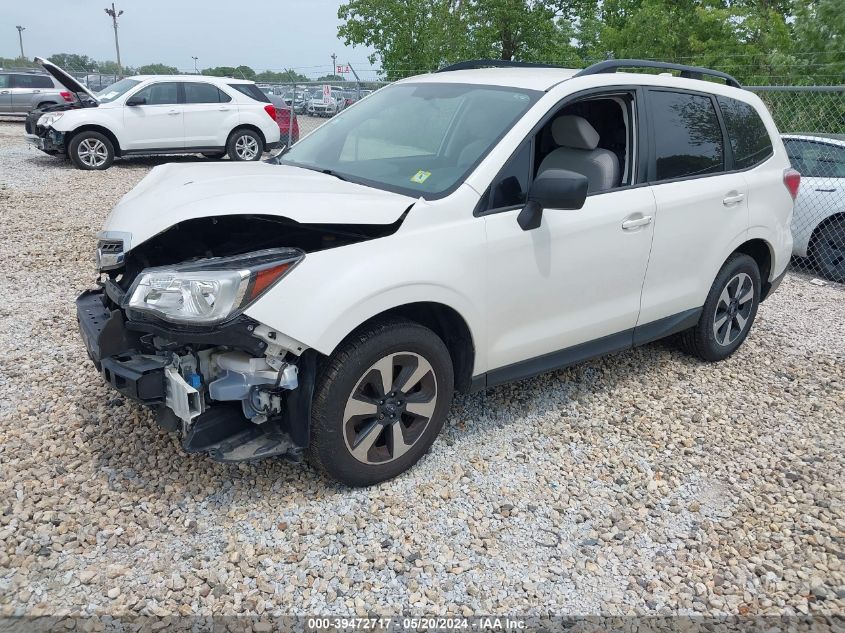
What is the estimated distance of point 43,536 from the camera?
295cm

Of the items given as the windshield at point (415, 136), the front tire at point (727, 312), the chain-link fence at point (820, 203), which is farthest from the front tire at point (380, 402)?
the chain-link fence at point (820, 203)

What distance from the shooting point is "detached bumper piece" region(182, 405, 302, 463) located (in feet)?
9.55

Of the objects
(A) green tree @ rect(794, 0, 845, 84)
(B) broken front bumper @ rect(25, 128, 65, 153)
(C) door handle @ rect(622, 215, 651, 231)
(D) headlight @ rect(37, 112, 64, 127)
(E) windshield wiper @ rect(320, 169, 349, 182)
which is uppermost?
(A) green tree @ rect(794, 0, 845, 84)

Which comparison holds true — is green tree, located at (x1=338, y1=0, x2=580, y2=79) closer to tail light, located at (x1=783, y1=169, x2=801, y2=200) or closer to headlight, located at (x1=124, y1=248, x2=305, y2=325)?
tail light, located at (x1=783, y1=169, x2=801, y2=200)

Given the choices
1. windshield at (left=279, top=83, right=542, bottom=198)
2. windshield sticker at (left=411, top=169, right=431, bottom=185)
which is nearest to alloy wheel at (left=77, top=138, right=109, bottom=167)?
windshield at (left=279, top=83, right=542, bottom=198)

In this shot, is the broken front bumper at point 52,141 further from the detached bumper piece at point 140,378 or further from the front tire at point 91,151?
the detached bumper piece at point 140,378

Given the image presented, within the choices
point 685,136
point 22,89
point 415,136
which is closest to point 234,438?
point 415,136

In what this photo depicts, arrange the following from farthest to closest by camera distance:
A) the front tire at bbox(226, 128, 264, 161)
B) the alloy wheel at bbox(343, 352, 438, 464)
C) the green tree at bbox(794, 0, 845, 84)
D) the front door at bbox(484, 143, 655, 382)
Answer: the green tree at bbox(794, 0, 845, 84), the front tire at bbox(226, 128, 264, 161), the front door at bbox(484, 143, 655, 382), the alloy wheel at bbox(343, 352, 438, 464)

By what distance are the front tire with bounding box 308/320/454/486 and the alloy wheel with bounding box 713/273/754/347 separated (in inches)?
97.4

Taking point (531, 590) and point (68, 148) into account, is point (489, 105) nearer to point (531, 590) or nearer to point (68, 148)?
point (531, 590)

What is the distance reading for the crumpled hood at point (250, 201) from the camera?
297cm

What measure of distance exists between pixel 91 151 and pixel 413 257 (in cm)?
1166

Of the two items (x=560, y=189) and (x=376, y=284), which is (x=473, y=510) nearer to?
(x=376, y=284)

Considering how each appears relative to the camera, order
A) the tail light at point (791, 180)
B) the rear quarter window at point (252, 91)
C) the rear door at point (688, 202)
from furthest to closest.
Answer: the rear quarter window at point (252, 91) → the tail light at point (791, 180) → the rear door at point (688, 202)
